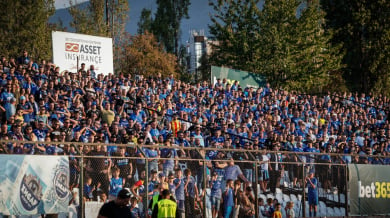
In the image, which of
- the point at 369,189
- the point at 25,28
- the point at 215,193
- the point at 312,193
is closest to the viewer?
the point at 215,193

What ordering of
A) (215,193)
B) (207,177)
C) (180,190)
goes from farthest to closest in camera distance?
1. (215,193)
2. (207,177)
3. (180,190)

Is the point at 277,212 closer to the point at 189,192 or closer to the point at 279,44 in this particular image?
the point at 189,192

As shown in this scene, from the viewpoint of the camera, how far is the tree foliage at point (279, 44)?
151 ft

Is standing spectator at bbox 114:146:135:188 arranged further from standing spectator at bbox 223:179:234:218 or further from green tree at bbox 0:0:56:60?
green tree at bbox 0:0:56:60

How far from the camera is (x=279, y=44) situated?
149ft

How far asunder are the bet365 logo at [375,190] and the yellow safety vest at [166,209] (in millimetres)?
10809

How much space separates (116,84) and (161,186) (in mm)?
9641

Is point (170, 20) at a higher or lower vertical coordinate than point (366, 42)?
higher

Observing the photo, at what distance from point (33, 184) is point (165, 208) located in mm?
2842

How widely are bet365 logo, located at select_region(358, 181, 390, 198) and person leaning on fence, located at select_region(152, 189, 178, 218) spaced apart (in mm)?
10794

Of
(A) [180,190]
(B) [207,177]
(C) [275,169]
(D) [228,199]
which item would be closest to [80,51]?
(C) [275,169]

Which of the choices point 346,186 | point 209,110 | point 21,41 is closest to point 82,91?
point 209,110

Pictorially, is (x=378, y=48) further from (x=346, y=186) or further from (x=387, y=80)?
(x=346, y=186)

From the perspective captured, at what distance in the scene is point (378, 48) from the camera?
178 ft
